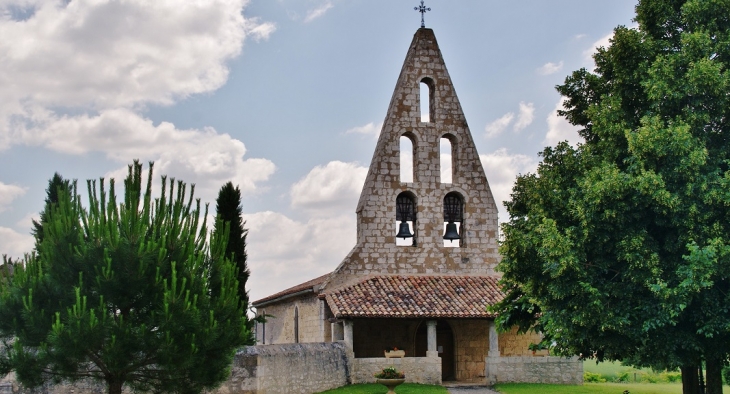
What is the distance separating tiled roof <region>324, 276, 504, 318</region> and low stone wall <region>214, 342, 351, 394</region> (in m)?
1.55

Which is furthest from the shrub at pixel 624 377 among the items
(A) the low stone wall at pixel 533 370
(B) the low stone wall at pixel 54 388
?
(B) the low stone wall at pixel 54 388

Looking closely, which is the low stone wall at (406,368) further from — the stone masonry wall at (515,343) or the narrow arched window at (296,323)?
the narrow arched window at (296,323)

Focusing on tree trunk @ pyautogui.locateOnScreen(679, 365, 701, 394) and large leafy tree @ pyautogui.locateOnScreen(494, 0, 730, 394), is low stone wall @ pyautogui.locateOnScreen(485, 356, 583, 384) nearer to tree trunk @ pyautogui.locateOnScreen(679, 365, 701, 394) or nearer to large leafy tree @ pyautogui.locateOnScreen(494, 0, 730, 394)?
large leafy tree @ pyautogui.locateOnScreen(494, 0, 730, 394)

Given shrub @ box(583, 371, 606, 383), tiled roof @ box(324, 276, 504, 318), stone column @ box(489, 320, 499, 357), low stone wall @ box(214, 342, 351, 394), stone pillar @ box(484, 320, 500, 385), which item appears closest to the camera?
low stone wall @ box(214, 342, 351, 394)

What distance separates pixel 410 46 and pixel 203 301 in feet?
59.8

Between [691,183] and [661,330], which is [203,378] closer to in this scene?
[661,330]

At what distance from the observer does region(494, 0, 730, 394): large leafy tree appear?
1625cm

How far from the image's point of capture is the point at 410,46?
31.2 meters

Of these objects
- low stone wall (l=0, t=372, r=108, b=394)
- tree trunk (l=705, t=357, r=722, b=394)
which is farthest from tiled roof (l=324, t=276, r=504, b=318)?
tree trunk (l=705, t=357, r=722, b=394)

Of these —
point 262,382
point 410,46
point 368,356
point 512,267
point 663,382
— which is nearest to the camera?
point 512,267

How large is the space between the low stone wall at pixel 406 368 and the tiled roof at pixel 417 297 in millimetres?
1629

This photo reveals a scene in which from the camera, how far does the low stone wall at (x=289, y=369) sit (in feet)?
70.0

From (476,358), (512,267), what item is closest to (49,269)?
(512,267)

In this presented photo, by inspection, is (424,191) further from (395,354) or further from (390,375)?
(390,375)
